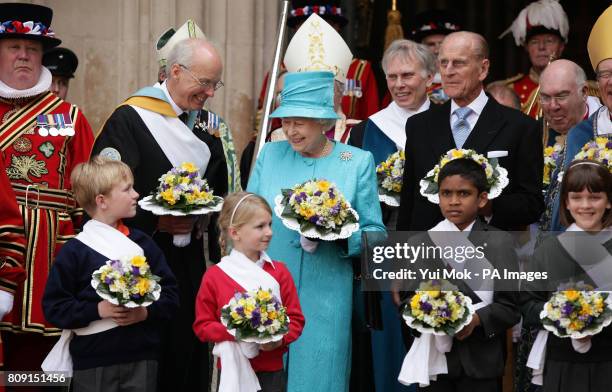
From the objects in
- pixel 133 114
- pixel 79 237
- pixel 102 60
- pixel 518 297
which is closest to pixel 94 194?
pixel 79 237

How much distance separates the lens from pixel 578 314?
6.92 meters

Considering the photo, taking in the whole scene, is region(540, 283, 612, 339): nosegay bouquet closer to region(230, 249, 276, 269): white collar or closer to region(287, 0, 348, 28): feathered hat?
region(230, 249, 276, 269): white collar

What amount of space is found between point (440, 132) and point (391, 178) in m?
0.54

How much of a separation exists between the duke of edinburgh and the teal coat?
1113 mm

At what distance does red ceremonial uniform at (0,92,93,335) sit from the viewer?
793 cm

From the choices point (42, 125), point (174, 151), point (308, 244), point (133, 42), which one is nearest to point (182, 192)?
point (174, 151)

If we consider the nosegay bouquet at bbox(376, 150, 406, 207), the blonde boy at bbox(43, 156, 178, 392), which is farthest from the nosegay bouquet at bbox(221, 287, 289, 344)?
the nosegay bouquet at bbox(376, 150, 406, 207)

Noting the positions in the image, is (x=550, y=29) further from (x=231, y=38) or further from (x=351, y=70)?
(x=231, y=38)

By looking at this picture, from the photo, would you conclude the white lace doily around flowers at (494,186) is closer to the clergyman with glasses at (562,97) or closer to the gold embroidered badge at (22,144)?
the clergyman with glasses at (562,97)

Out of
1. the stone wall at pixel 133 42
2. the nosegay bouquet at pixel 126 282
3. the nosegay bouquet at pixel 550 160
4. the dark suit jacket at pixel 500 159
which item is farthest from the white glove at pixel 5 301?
the stone wall at pixel 133 42

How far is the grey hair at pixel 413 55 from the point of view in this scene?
29.3 feet

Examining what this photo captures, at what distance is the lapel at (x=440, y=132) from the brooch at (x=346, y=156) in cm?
46

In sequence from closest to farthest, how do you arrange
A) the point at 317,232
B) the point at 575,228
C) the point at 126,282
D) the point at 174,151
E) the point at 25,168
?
the point at 126,282 → the point at 575,228 → the point at 317,232 → the point at 25,168 → the point at 174,151

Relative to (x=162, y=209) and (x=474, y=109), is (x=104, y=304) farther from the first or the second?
(x=474, y=109)
